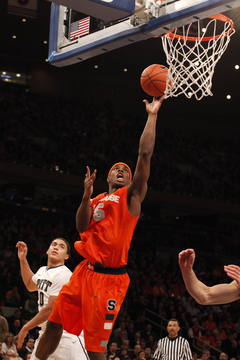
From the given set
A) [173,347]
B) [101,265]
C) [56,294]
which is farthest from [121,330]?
[101,265]

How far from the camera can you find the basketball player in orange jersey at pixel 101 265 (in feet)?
12.6

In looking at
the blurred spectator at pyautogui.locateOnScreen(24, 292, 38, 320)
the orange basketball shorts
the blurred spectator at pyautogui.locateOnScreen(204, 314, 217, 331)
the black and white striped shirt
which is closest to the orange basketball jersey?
the orange basketball shorts

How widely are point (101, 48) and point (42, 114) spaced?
1635 centimetres

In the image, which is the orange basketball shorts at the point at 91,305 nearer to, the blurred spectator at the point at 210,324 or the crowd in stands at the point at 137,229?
the crowd in stands at the point at 137,229

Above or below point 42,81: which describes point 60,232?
below

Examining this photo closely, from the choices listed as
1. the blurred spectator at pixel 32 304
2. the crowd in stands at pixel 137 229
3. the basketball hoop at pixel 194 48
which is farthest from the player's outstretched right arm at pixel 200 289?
the blurred spectator at pixel 32 304

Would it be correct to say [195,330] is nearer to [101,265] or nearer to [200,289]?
[101,265]

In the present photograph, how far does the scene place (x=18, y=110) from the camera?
19828mm

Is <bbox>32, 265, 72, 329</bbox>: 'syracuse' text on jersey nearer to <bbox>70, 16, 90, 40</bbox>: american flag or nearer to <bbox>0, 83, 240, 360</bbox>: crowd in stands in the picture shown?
<bbox>70, 16, 90, 40</bbox>: american flag

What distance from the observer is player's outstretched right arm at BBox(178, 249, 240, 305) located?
349 cm

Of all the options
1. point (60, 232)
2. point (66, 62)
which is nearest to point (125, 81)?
point (60, 232)

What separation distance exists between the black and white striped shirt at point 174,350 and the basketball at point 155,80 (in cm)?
519

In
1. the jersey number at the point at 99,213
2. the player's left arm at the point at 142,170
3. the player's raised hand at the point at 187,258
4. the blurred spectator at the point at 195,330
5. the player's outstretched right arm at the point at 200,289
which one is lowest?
the blurred spectator at the point at 195,330

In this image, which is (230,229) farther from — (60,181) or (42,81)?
(42,81)
